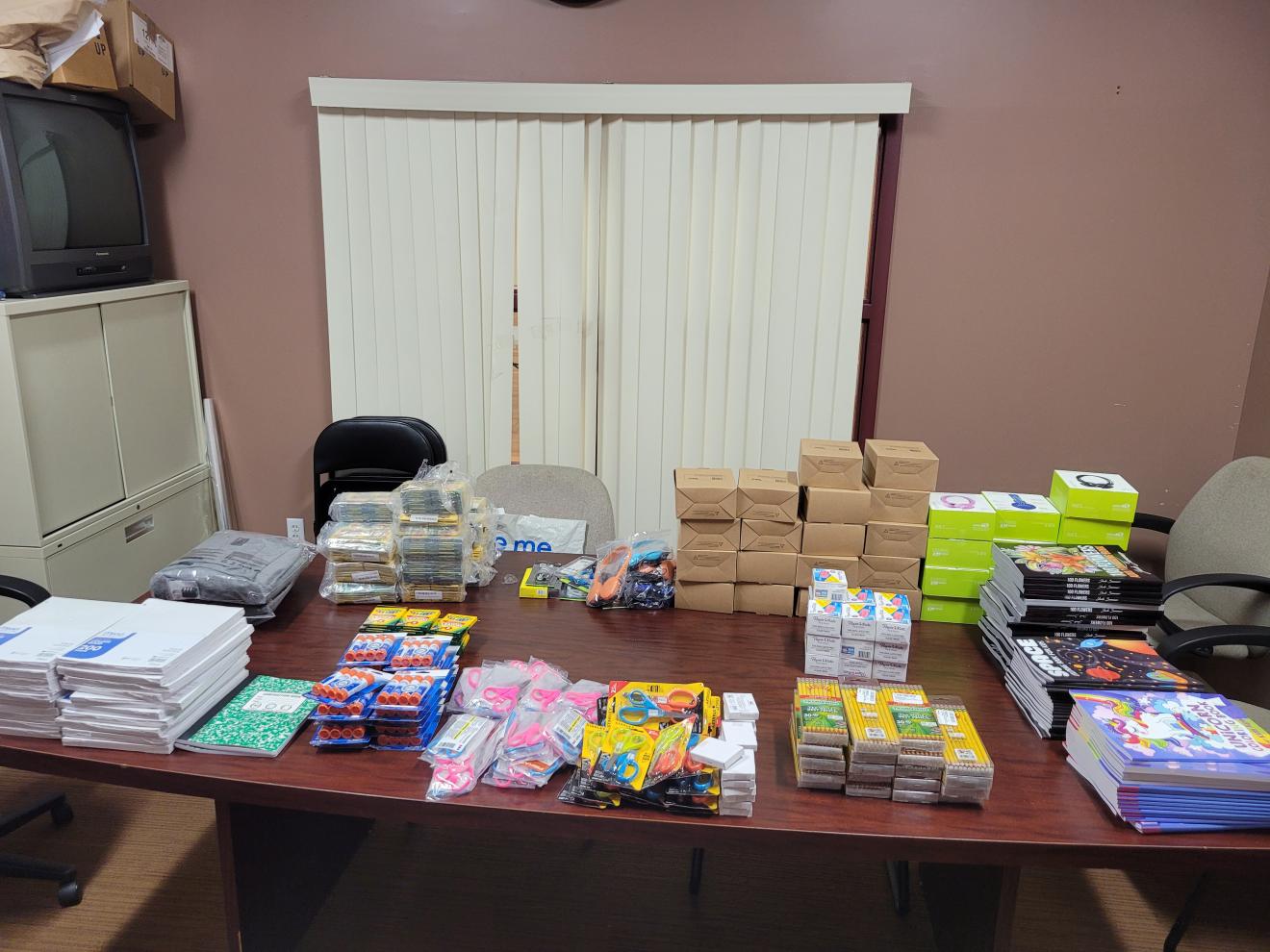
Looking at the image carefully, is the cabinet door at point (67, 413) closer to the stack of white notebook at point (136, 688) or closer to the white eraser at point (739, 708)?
the stack of white notebook at point (136, 688)

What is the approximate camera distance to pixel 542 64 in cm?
309

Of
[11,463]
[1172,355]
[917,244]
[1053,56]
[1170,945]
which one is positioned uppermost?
[1053,56]

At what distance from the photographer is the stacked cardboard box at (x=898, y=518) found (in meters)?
2.02

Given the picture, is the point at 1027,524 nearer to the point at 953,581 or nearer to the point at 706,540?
the point at 953,581

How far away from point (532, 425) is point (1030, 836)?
2.40m

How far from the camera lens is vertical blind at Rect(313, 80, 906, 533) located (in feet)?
10.1

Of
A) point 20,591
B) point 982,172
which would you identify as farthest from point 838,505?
point 20,591

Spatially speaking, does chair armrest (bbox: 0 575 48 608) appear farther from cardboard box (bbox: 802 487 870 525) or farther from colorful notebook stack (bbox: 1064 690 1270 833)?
colorful notebook stack (bbox: 1064 690 1270 833)

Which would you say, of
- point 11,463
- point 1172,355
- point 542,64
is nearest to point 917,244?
point 1172,355

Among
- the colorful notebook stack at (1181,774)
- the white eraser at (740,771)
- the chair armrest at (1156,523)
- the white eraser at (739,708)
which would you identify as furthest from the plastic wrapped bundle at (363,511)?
the chair armrest at (1156,523)

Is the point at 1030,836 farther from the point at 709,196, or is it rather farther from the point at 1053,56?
the point at 1053,56

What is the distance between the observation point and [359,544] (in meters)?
2.07

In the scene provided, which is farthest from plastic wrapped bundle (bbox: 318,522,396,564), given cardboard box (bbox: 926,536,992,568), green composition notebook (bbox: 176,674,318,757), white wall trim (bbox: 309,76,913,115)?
white wall trim (bbox: 309,76,913,115)

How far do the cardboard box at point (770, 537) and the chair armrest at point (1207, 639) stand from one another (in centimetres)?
90
